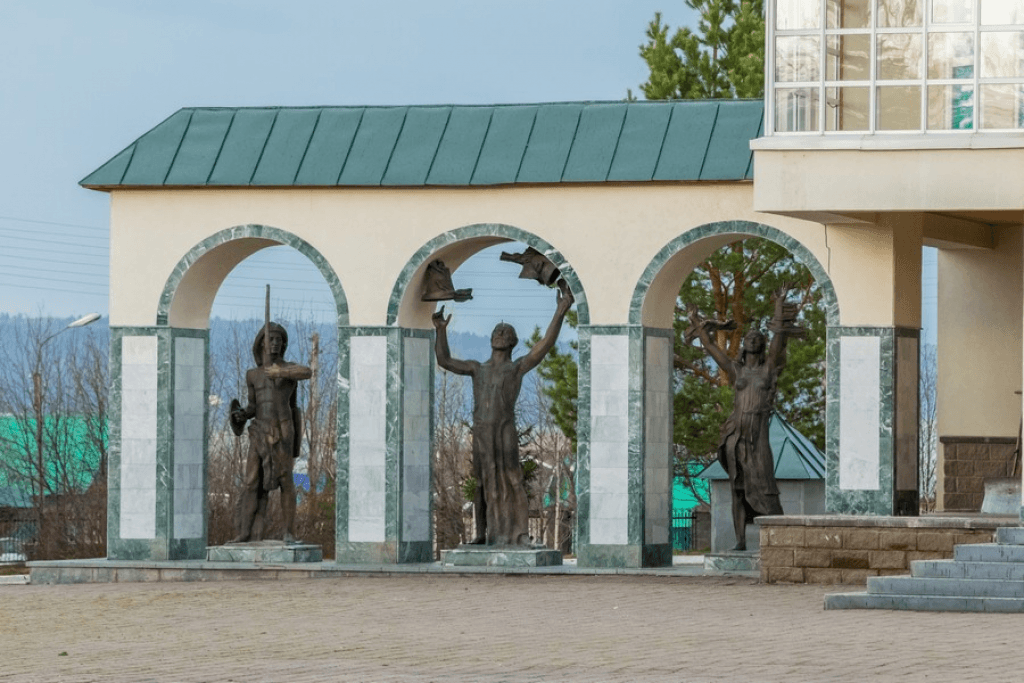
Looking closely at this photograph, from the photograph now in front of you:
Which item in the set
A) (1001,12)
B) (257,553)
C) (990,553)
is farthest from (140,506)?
(1001,12)

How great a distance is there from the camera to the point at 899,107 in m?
19.8

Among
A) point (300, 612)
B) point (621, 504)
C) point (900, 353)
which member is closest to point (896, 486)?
point (900, 353)

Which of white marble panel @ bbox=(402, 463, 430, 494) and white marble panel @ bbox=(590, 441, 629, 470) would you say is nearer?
white marble panel @ bbox=(590, 441, 629, 470)

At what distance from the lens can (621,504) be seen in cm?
2216

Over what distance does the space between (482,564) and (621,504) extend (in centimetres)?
159

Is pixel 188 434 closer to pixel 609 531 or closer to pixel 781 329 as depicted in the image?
pixel 609 531

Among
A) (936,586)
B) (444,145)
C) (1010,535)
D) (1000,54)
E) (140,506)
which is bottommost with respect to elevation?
(936,586)

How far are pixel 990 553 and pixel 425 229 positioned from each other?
7411mm

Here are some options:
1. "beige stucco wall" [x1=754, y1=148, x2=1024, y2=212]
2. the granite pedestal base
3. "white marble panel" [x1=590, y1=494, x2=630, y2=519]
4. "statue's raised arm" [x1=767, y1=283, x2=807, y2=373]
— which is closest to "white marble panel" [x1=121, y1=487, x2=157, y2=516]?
"white marble panel" [x1=590, y1=494, x2=630, y2=519]

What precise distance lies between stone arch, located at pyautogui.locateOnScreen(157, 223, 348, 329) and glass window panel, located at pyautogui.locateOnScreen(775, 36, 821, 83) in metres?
5.65

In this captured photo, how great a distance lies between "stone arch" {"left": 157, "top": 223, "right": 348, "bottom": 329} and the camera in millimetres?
23297

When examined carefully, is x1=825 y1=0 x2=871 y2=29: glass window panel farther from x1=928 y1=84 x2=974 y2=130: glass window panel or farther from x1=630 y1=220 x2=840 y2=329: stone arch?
x1=630 y1=220 x2=840 y2=329: stone arch

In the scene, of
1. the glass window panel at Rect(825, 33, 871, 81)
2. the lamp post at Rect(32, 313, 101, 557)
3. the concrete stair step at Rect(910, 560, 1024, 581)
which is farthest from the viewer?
the lamp post at Rect(32, 313, 101, 557)

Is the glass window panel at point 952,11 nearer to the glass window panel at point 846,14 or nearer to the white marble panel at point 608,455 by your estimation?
the glass window panel at point 846,14
